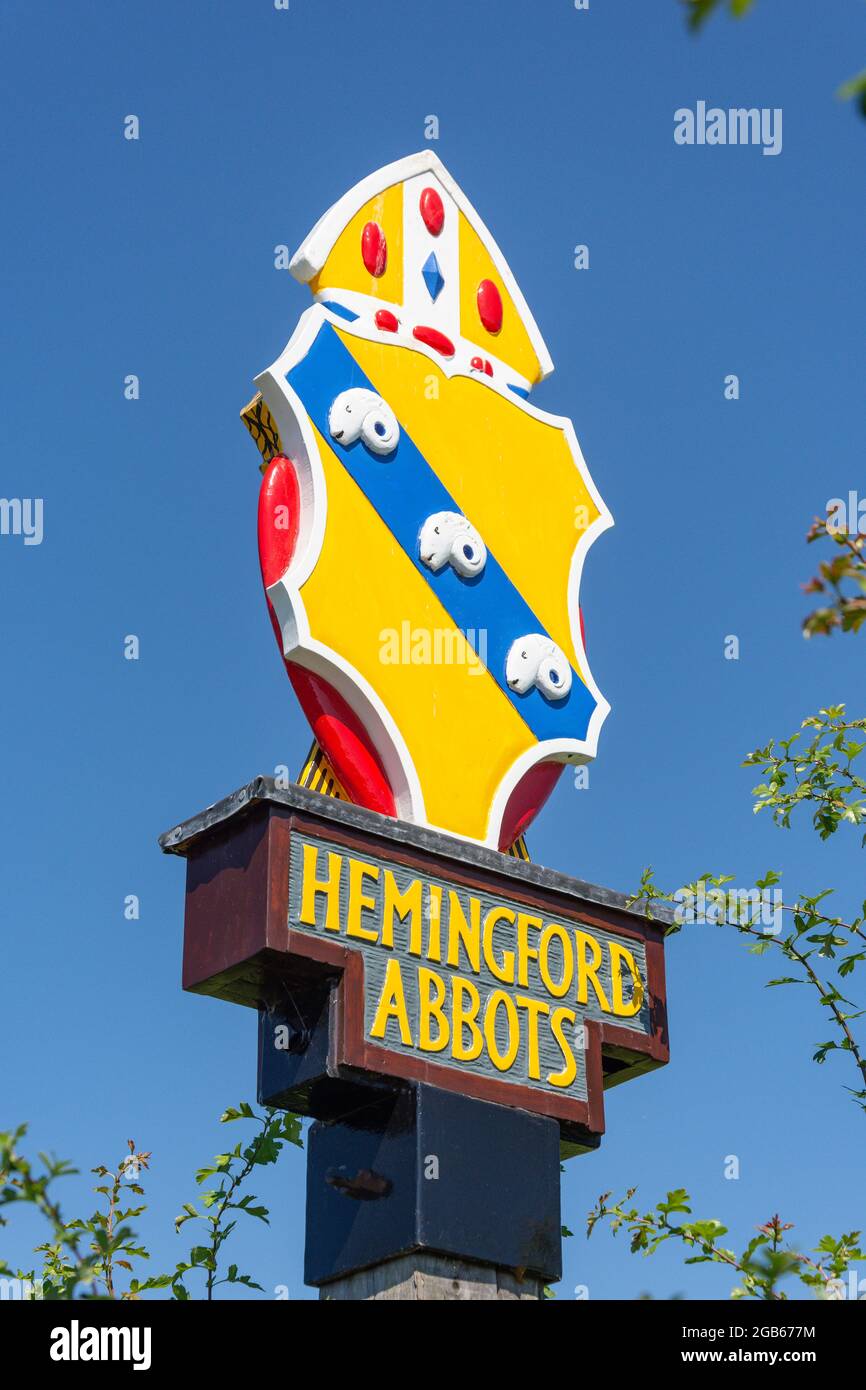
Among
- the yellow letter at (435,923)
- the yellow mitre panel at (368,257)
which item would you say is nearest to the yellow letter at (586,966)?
the yellow letter at (435,923)

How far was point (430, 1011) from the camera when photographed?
8906mm

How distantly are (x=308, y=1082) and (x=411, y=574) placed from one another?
2.92 m

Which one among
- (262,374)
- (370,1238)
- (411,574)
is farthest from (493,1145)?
(262,374)

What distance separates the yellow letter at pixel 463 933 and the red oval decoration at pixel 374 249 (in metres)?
3.80

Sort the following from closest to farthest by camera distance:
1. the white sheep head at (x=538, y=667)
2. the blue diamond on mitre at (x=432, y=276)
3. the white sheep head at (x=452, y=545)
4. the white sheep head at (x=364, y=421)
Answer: the white sheep head at (x=364, y=421) → the white sheep head at (x=452, y=545) → the white sheep head at (x=538, y=667) → the blue diamond on mitre at (x=432, y=276)

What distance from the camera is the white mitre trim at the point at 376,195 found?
34.4 ft

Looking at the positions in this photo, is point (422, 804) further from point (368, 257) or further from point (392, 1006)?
point (368, 257)

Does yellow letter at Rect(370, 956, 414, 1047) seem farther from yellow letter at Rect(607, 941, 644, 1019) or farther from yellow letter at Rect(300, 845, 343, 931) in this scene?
yellow letter at Rect(607, 941, 644, 1019)

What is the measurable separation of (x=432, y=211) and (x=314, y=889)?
15.4 ft

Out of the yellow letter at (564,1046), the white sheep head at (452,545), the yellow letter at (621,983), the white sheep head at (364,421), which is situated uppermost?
the white sheep head at (364,421)

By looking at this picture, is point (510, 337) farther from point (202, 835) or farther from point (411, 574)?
point (202, 835)

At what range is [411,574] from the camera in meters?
10.1

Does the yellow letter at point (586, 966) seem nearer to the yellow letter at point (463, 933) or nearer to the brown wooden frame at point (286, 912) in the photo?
the brown wooden frame at point (286, 912)
